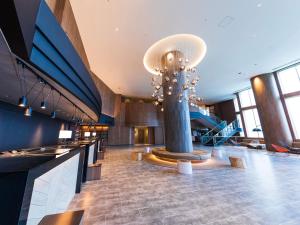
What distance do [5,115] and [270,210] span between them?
821cm

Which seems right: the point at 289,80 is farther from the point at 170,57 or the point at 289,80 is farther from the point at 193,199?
the point at 193,199

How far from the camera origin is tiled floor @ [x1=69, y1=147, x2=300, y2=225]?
2022 mm

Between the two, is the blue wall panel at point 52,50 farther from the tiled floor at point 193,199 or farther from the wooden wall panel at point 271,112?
the wooden wall panel at point 271,112

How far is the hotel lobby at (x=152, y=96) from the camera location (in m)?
1.72

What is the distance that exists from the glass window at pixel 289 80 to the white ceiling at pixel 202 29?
1.55 meters

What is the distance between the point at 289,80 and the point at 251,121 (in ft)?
16.9

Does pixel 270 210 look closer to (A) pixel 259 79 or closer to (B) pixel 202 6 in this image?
(B) pixel 202 6

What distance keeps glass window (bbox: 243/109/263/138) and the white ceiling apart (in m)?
5.55

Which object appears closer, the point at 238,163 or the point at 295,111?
the point at 238,163

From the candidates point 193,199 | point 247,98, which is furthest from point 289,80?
point 193,199

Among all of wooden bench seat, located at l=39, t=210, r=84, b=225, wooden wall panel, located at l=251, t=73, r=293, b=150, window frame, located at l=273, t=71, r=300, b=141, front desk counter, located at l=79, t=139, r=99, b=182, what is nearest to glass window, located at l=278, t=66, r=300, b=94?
window frame, located at l=273, t=71, r=300, b=141

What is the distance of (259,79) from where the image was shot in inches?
381

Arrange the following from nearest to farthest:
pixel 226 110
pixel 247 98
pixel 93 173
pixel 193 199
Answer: pixel 193 199 < pixel 93 173 < pixel 247 98 < pixel 226 110

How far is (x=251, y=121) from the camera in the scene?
13109 millimetres
